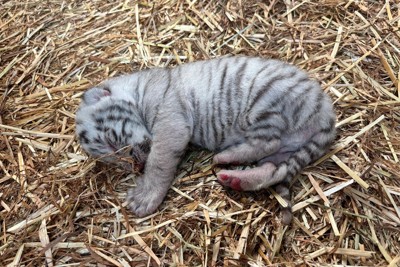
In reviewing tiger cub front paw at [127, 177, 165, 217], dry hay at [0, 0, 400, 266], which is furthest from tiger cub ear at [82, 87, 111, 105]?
tiger cub front paw at [127, 177, 165, 217]

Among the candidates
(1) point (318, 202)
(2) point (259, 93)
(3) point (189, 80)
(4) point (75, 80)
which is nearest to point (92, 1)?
(4) point (75, 80)

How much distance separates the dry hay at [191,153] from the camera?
2.78 meters

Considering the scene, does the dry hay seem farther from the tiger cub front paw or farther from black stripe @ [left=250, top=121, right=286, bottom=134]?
black stripe @ [left=250, top=121, right=286, bottom=134]

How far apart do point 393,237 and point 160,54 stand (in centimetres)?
221

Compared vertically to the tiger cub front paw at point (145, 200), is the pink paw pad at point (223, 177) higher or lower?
higher

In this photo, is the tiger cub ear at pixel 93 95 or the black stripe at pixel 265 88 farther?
the tiger cub ear at pixel 93 95

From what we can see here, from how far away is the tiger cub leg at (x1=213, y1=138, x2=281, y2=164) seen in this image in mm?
2994

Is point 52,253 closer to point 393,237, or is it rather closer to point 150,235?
point 150,235

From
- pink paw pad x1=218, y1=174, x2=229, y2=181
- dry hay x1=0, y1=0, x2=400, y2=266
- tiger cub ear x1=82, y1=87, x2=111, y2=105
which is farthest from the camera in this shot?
tiger cub ear x1=82, y1=87, x2=111, y2=105

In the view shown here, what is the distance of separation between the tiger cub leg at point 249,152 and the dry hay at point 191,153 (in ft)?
0.57

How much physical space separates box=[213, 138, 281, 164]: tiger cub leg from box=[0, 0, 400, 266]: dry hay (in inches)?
6.9

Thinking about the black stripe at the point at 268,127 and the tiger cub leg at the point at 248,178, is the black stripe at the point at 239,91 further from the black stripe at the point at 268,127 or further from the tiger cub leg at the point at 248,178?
the tiger cub leg at the point at 248,178

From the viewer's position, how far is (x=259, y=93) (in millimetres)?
3078

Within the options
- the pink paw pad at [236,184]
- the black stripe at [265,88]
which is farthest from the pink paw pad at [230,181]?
the black stripe at [265,88]
